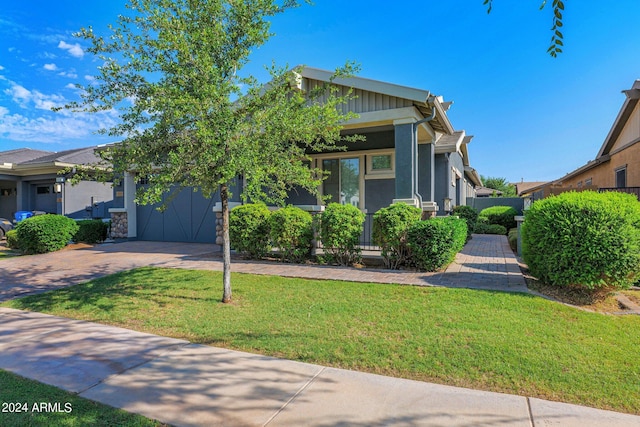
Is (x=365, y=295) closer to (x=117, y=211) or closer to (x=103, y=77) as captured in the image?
(x=103, y=77)

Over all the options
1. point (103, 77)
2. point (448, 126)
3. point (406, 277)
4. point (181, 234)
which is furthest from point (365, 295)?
point (181, 234)

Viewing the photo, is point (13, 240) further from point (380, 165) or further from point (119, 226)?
point (380, 165)

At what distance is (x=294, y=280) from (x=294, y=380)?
3410 millimetres

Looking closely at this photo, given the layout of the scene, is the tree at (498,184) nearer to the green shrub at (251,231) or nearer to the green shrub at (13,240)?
the green shrub at (251,231)

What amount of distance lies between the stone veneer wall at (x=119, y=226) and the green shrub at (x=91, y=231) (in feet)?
1.08

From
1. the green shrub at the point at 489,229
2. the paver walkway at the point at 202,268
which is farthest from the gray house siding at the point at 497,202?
the paver walkway at the point at 202,268

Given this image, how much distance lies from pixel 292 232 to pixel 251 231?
118 centimetres

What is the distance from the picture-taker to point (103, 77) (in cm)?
488

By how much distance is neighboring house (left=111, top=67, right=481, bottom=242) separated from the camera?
8383mm

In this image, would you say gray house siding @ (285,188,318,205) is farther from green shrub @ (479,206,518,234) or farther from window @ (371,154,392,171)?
green shrub @ (479,206,518,234)

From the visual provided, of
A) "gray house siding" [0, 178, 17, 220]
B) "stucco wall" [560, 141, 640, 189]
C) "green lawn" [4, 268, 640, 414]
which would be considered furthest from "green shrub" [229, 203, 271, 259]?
"gray house siding" [0, 178, 17, 220]

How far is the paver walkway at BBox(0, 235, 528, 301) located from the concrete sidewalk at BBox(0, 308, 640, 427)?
9.98ft

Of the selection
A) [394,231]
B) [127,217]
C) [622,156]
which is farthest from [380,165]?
[127,217]

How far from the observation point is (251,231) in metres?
8.45
